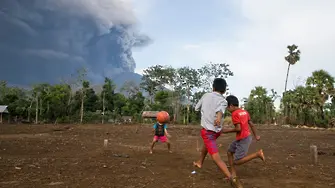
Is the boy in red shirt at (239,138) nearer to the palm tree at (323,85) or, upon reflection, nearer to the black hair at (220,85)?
the black hair at (220,85)

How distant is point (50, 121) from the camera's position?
4550cm

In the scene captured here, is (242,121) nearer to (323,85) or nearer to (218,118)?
(218,118)

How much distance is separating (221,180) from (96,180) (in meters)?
2.12

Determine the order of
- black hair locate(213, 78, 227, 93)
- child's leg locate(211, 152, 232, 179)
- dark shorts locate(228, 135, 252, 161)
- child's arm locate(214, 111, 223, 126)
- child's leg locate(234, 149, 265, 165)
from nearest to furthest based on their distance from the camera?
child's leg locate(211, 152, 232, 179)
child's arm locate(214, 111, 223, 126)
black hair locate(213, 78, 227, 93)
child's leg locate(234, 149, 265, 165)
dark shorts locate(228, 135, 252, 161)

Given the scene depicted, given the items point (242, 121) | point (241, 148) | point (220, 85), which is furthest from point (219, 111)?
point (241, 148)

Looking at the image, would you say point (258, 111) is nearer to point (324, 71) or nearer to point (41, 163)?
point (324, 71)

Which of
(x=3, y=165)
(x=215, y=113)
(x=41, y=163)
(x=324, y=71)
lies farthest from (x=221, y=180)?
(x=324, y=71)

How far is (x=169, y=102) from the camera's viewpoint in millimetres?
51906

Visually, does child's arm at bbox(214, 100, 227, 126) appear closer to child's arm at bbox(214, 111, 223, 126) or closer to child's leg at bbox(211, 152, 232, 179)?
child's arm at bbox(214, 111, 223, 126)

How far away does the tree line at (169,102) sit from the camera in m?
43.3

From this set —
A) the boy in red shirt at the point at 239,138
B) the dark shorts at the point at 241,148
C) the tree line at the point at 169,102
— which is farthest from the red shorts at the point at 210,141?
the tree line at the point at 169,102

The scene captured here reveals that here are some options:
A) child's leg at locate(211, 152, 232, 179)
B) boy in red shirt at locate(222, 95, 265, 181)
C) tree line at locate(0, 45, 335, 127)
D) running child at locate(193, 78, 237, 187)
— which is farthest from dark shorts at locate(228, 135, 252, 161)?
tree line at locate(0, 45, 335, 127)

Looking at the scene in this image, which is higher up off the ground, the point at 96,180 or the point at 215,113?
the point at 215,113

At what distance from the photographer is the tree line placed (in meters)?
43.3
